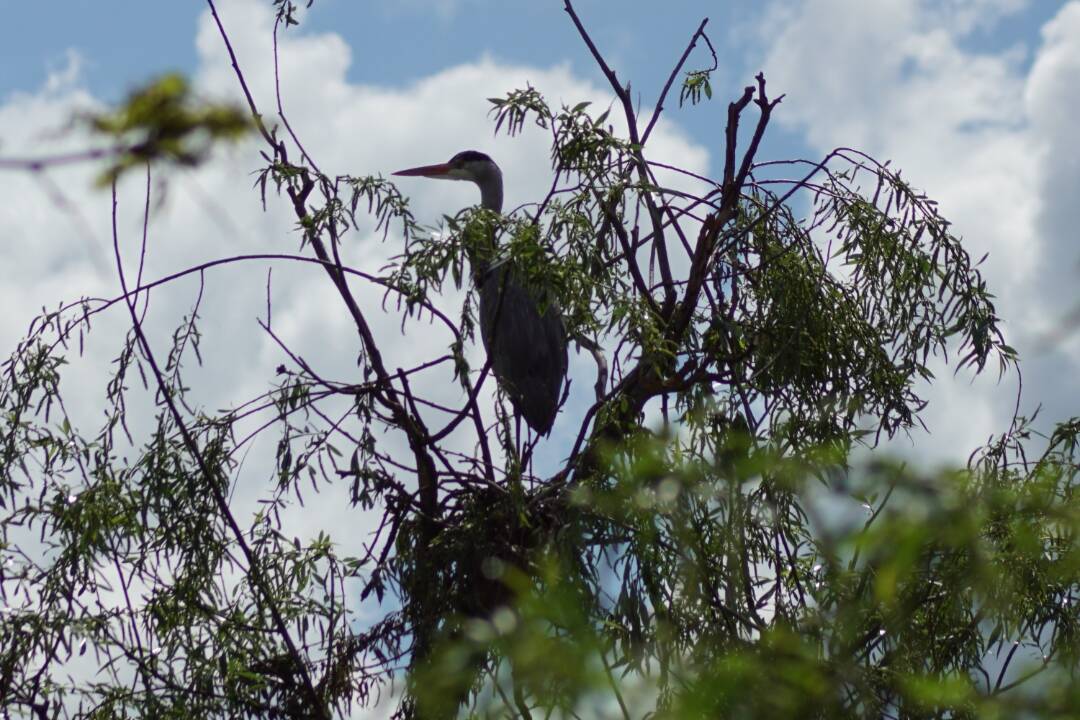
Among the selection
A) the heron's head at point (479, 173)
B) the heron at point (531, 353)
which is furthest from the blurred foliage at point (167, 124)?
the heron's head at point (479, 173)

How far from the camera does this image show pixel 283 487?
2.75 m

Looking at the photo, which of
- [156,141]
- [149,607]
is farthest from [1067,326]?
[149,607]

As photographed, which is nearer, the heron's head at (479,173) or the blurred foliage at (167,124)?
the blurred foliage at (167,124)

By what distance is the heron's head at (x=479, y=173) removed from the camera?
193 inches

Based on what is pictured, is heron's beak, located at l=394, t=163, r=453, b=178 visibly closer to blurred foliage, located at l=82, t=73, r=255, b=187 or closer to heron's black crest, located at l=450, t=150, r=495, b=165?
heron's black crest, located at l=450, t=150, r=495, b=165

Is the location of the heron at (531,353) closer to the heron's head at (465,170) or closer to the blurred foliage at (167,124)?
the heron's head at (465,170)

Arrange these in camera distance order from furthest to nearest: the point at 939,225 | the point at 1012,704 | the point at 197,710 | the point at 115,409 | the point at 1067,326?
the point at 939,225 < the point at 115,409 < the point at 197,710 < the point at 1012,704 < the point at 1067,326

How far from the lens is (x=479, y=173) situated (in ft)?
16.1

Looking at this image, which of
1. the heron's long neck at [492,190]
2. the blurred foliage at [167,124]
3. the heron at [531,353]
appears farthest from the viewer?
the heron's long neck at [492,190]

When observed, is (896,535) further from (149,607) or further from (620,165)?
(149,607)

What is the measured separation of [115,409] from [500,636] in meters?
1.86

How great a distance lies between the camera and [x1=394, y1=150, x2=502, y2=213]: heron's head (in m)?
4.89

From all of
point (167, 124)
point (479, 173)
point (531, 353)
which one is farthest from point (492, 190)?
point (167, 124)

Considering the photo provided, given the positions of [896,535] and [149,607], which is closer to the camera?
[896,535]
